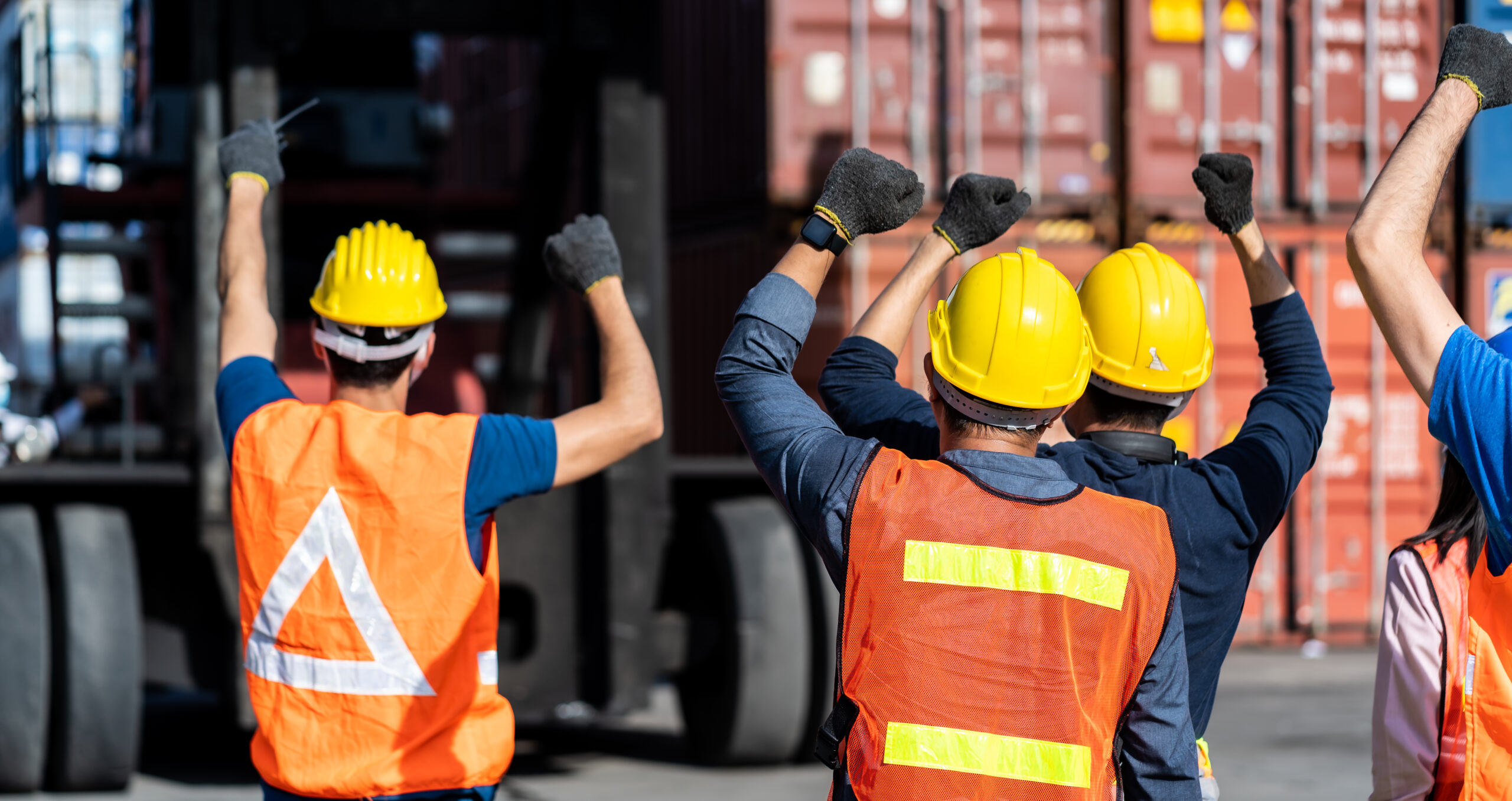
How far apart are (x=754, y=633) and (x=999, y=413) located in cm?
433

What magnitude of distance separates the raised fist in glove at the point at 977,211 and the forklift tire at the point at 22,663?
14.9 feet

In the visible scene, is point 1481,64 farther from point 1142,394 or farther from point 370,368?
point 370,368

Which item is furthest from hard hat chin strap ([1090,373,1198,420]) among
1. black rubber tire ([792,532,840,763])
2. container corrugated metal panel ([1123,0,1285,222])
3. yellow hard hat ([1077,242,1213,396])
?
container corrugated metal panel ([1123,0,1285,222])

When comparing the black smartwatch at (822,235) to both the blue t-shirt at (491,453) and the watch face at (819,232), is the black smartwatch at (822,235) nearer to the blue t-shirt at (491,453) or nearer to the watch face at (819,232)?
the watch face at (819,232)

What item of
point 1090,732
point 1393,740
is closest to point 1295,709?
point 1393,740

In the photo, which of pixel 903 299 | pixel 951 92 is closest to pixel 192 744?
pixel 951 92

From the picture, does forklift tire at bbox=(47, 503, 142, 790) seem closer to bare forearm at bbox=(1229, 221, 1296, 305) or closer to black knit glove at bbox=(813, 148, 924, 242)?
black knit glove at bbox=(813, 148, 924, 242)

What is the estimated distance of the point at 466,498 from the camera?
2705 millimetres

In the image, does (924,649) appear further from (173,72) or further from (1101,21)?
(1101,21)

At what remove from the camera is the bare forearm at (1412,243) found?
220cm

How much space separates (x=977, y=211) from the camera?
8.72 feet

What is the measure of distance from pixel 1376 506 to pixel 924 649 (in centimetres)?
854

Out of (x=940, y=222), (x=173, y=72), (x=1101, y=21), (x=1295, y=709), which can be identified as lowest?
(x=1295, y=709)

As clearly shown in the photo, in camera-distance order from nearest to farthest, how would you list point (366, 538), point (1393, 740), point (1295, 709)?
point (1393, 740) < point (366, 538) < point (1295, 709)
